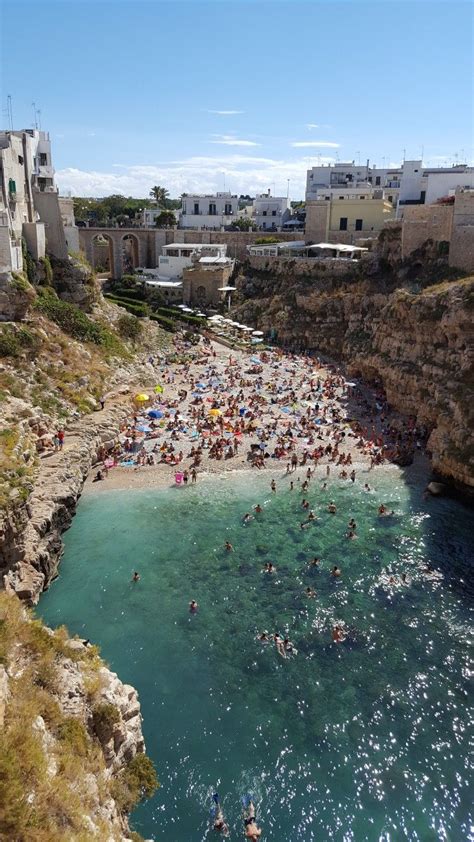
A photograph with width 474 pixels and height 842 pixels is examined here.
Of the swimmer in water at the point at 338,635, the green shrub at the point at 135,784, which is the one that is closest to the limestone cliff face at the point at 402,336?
the swimmer in water at the point at 338,635

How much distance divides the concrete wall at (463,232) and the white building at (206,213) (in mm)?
35388

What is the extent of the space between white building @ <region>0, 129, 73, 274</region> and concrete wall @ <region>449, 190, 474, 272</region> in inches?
1142

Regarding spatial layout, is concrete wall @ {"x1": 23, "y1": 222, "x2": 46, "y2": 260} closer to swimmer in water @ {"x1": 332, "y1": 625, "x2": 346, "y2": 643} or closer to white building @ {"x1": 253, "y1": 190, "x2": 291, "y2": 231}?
swimmer in water @ {"x1": 332, "y1": 625, "x2": 346, "y2": 643}

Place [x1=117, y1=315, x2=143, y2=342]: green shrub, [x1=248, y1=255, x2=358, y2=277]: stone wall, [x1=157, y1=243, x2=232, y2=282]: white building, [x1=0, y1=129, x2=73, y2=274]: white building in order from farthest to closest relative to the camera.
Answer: [x1=157, y1=243, x2=232, y2=282]: white building < [x1=248, y1=255, x2=358, y2=277]: stone wall < [x1=117, y1=315, x2=143, y2=342]: green shrub < [x1=0, y1=129, x2=73, y2=274]: white building

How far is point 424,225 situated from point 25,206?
3055 cm

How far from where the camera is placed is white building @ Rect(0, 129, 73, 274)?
34438mm

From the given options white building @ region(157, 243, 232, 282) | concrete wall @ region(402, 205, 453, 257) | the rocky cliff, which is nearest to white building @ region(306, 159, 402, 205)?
white building @ region(157, 243, 232, 282)

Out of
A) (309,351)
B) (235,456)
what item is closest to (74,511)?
(235,456)

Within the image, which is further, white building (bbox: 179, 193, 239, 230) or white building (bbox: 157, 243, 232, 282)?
white building (bbox: 179, 193, 239, 230)

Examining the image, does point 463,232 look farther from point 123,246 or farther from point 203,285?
point 123,246

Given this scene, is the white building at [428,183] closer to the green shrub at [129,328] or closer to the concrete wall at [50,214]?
the green shrub at [129,328]

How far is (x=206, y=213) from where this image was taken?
237ft

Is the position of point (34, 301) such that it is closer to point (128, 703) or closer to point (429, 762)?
point (128, 703)

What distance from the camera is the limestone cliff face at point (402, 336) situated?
28797mm
